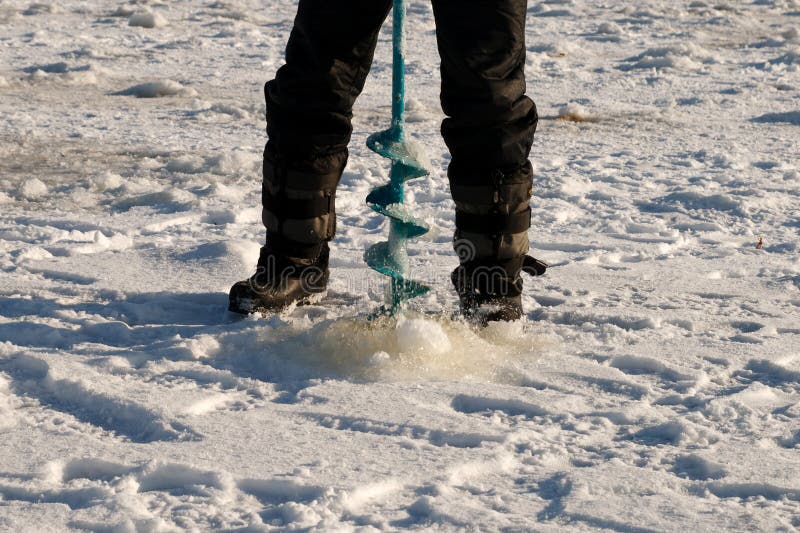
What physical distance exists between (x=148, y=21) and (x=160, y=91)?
7.54 ft

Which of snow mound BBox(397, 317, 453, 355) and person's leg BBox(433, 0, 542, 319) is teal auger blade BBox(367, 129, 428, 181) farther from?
snow mound BBox(397, 317, 453, 355)

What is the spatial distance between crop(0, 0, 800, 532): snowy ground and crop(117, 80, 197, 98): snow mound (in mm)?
135

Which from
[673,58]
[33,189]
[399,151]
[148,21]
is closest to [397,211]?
[399,151]

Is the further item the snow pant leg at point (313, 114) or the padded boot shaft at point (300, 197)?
the padded boot shaft at point (300, 197)

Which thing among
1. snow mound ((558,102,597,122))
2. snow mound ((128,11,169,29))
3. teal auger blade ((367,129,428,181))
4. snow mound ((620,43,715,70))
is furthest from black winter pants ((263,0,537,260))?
snow mound ((128,11,169,29))

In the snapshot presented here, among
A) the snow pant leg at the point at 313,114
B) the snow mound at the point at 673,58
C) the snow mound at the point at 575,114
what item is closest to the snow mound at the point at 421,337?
the snow pant leg at the point at 313,114

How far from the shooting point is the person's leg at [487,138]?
243 centimetres

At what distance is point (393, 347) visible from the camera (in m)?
2.57

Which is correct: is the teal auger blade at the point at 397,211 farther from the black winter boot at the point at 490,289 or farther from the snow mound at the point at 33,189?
the snow mound at the point at 33,189

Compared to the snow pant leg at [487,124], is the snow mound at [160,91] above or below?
below

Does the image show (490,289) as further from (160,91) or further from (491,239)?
(160,91)

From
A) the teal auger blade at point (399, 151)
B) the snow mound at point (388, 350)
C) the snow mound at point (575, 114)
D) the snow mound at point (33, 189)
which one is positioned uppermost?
the teal auger blade at point (399, 151)

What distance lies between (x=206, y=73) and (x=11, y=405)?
4.59 metres

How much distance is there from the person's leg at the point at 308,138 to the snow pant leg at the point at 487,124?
0.98 ft
